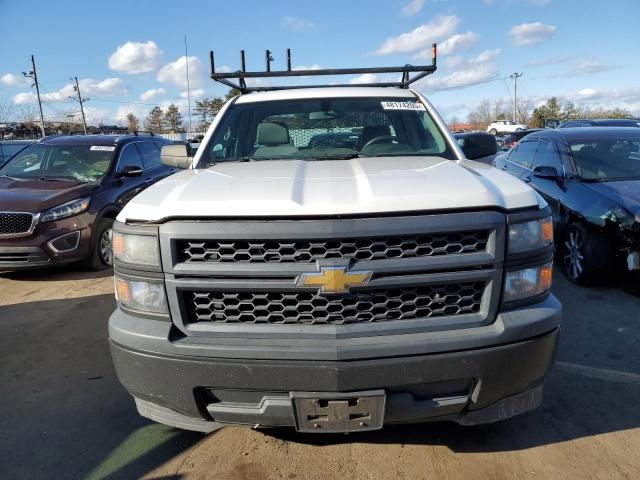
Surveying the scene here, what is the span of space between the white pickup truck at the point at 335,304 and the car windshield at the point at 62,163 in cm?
520

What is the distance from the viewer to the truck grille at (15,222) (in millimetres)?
5625

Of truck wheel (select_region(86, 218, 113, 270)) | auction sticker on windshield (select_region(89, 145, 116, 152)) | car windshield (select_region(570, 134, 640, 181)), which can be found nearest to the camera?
car windshield (select_region(570, 134, 640, 181))

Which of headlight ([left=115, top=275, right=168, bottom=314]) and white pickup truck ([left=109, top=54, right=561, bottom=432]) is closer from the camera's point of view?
white pickup truck ([left=109, top=54, right=561, bottom=432])

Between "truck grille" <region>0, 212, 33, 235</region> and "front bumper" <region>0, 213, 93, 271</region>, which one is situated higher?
"truck grille" <region>0, 212, 33, 235</region>

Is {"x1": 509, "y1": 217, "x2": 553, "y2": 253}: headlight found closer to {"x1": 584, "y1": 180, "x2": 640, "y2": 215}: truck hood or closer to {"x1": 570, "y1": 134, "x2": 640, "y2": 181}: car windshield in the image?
{"x1": 584, "y1": 180, "x2": 640, "y2": 215}: truck hood

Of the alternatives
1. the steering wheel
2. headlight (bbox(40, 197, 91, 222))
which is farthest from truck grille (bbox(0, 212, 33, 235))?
the steering wheel

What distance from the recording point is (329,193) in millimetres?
2102

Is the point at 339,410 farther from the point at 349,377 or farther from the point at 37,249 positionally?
the point at 37,249

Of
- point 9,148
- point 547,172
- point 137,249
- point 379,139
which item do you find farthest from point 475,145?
point 9,148

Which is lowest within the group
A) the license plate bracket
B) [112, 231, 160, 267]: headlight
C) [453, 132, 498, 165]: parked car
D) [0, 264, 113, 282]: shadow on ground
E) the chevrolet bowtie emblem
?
[0, 264, 113, 282]: shadow on ground

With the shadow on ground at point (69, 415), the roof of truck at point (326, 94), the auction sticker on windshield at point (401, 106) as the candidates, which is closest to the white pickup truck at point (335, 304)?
the shadow on ground at point (69, 415)

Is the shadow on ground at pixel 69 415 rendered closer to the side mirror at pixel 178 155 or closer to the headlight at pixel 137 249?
the headlight at pixel 137 249

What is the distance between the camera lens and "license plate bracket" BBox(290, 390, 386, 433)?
6.44 feet

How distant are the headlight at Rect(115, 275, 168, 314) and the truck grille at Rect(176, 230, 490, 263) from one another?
0.65ft
